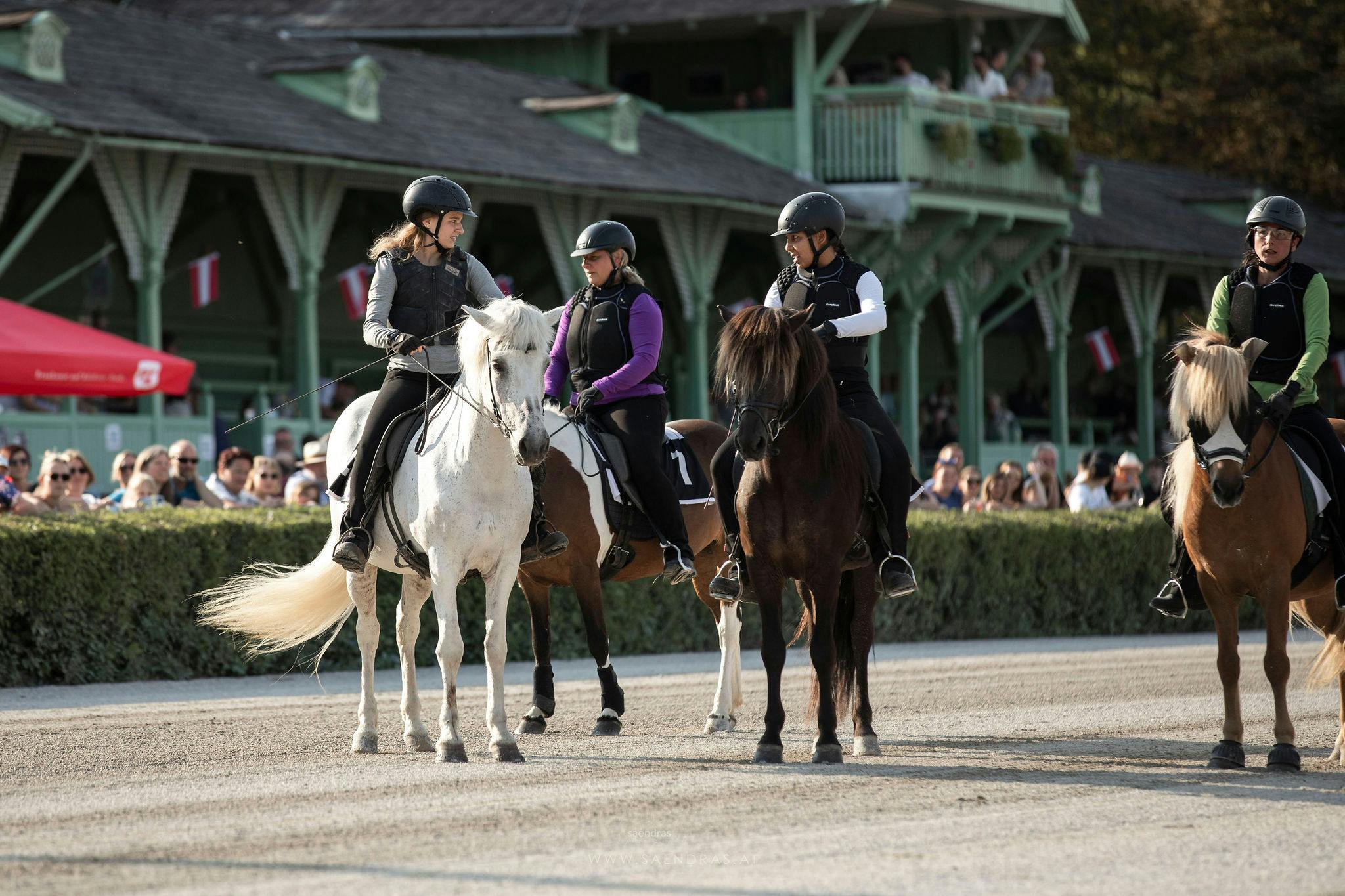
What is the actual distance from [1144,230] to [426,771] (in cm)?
2934

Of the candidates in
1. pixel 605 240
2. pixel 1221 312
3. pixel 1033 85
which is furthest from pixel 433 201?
pixel 1033 85

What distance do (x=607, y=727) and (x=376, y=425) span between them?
2142 millimetres

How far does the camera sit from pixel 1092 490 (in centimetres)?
2111

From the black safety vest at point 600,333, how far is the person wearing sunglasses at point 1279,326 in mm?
3188

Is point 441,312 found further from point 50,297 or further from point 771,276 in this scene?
point 771,276

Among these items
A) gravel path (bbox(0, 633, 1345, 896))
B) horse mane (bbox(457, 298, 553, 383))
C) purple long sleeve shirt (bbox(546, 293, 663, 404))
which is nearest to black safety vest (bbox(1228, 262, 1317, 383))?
gravel path (bbox(0, 633, 1345, 896))

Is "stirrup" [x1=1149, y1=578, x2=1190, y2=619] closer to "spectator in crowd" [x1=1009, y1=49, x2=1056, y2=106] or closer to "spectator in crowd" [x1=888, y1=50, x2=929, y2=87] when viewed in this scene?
"spectator in crowd" [x1=888, y1=50, x2=929, y2=87]

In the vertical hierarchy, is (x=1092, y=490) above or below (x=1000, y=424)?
below

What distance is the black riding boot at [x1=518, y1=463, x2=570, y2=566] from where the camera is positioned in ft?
32.2

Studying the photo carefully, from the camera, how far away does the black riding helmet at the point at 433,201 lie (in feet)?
32.4

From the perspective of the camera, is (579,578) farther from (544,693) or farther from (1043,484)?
(1043,484)

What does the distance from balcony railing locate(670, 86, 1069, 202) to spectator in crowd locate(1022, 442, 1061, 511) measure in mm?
8579

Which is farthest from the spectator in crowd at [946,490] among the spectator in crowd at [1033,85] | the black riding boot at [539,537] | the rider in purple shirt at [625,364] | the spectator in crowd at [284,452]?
the spectator in crowd at [1033,85]

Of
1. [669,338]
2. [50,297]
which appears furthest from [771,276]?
[50,297]
